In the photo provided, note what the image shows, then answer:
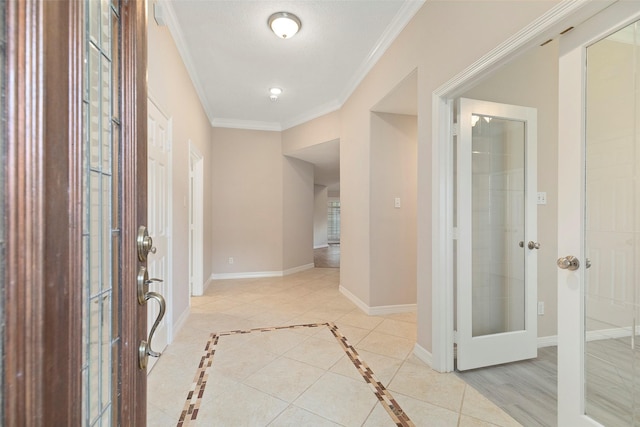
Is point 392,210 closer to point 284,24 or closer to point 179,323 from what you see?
point 284,24

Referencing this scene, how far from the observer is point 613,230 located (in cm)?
117

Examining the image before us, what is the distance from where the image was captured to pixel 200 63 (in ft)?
9.82

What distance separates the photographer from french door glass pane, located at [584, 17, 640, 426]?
3.67ft

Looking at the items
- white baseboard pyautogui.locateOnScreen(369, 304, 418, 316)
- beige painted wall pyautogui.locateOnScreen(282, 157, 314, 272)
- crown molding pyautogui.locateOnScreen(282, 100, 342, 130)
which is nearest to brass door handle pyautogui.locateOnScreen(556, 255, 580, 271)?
white baseboard pyautogui.locateOnScreen(369, 304, 418, 316)

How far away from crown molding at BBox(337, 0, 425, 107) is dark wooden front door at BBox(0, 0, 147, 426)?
2.11 m

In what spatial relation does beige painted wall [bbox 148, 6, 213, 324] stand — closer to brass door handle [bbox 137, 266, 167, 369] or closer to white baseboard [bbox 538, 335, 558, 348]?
brass door handle [bbox 137, 266, 167, 369]

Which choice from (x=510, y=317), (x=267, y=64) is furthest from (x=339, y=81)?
(x=510, y=317)

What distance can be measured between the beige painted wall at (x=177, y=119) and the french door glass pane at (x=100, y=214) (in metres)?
1.45

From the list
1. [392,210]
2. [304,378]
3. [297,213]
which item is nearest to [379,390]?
[304,378]

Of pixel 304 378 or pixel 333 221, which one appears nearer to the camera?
pixel 304 378

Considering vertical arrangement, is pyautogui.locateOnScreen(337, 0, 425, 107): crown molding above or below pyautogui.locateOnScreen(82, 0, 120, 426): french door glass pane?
above

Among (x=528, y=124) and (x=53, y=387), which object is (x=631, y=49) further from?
(x=53, y=387)

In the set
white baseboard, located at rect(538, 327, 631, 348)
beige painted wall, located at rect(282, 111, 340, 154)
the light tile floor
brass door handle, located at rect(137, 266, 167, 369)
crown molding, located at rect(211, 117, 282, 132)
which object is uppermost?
crown molding, located at rect(211, 117, 282, 132)

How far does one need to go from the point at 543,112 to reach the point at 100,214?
9.62 ft
